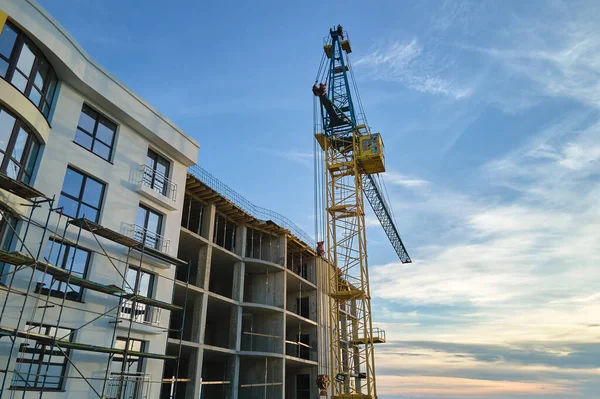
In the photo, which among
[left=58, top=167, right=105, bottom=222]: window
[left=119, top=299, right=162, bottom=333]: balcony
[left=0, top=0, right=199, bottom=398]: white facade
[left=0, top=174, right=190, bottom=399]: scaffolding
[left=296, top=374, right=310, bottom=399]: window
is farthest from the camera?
[left=296, top=374, right=310, bottom=399]: window

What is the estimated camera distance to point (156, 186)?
21641 millimetres

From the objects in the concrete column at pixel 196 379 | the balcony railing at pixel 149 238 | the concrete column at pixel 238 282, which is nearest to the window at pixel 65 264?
the balcony railing at pixel 149 238

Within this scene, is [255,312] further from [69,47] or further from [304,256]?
[69,47]

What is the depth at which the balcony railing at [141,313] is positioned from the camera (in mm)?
18073

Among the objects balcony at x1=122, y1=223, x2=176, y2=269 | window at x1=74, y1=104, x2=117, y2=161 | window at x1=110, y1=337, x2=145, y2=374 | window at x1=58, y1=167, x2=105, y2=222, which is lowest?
window at x1=110, y1=337, x2=145, y2=374

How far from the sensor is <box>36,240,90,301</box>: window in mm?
15506

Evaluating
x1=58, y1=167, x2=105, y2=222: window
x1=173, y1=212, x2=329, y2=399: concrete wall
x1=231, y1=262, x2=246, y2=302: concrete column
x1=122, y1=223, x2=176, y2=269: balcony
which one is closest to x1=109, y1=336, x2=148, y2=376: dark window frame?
x1=122, y1=223, x2=176, y2=269: balcony

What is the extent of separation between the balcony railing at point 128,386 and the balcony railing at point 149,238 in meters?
5.43

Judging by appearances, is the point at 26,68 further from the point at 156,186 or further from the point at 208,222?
the point at 208,222

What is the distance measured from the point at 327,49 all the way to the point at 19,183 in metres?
37.1

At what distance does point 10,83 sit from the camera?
14.0 metres

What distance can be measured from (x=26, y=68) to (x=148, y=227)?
27.0ft

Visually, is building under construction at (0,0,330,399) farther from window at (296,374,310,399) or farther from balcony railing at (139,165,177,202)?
window at (296,374,310,399)

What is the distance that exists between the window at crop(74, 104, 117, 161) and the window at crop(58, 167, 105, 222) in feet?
4.38
